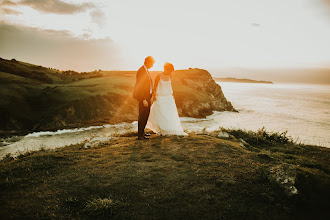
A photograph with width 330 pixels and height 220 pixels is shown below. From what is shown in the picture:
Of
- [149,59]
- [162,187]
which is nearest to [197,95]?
[149,59]

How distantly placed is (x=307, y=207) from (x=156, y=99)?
7.97 meters

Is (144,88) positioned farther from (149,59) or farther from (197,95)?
(197,95)

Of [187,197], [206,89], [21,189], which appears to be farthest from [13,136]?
[206,89]

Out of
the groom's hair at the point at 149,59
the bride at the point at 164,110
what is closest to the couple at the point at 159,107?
the bride at the point at 164,110

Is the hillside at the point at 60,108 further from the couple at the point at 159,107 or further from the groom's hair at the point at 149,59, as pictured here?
the groom's hair at the point at 149,59

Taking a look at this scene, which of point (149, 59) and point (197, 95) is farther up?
point (149, 59)

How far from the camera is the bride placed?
1055 centimetres

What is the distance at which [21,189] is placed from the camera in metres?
5.04

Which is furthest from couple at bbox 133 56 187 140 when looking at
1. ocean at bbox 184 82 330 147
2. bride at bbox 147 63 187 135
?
ocean at bbox 184 82 330 147

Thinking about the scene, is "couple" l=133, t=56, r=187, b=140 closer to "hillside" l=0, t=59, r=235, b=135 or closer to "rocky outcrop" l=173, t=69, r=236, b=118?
"hillside" l=0, t=59, r=235, b=135

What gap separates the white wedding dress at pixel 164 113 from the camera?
34.9ft

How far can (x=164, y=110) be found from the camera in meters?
10.7

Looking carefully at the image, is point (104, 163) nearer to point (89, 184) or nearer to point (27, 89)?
point (89, 184)

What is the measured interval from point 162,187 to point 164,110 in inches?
229
